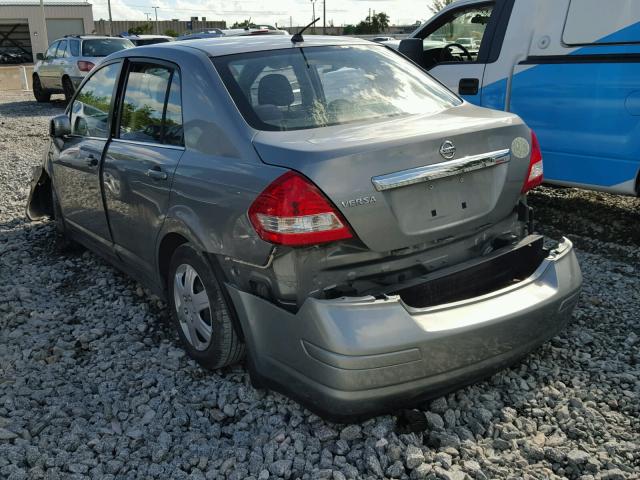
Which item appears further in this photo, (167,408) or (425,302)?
(167,408)

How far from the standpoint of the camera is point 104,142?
4.31 meters

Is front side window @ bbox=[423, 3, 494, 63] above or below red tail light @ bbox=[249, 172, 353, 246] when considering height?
above

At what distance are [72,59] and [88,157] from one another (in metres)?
12.7

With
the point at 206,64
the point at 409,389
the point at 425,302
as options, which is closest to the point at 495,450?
the point at 409,389

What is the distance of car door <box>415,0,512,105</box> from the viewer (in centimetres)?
609

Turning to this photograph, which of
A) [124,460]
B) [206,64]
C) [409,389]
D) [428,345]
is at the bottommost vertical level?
[124,460]

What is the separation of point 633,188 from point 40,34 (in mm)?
58549

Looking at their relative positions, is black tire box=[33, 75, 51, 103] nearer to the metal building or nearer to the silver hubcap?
the silver hubcap

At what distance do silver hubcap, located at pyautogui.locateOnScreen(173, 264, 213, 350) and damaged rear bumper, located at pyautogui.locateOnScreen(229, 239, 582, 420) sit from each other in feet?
A: 1.53

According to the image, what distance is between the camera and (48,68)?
17203mm

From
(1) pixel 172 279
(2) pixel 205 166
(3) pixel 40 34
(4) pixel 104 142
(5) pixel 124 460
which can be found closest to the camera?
(5) pixel 124 460

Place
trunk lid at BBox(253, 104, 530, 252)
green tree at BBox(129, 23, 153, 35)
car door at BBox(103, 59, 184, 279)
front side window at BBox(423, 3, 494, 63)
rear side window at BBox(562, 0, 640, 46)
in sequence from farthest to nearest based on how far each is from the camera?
green tree at BBox(129, 23, 153, 35)
front side window at BBox(423, 3, 494, 63)
rear side window at BBox(562, 0, 640, 46)
car door at BBox(103, 59, 184, 279)
trunk lid at BBox(253, 104, 530, 252)

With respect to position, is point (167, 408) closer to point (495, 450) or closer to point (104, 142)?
point (495, 450)

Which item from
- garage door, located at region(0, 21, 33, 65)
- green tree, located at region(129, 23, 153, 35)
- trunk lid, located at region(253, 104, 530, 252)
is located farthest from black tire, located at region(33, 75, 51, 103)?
green tree, located at region(129, 23, 153, 35)
